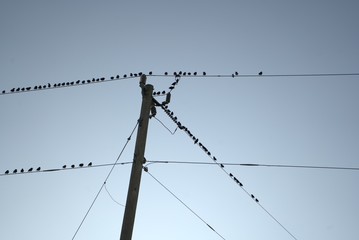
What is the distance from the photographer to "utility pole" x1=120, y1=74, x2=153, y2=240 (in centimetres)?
642

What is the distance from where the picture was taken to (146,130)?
24.6 ft

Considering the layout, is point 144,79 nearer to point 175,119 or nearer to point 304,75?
point 175,119

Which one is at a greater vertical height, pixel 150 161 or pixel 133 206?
pixel 150 161

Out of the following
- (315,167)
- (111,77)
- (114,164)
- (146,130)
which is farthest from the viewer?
(111,77)

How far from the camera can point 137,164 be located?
23.0 ft

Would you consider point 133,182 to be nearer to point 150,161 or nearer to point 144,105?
point 150,161

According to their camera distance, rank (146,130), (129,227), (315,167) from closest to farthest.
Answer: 1. (129,227)
2. (146,130)
3. (315,167)

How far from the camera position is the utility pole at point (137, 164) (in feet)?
21.1

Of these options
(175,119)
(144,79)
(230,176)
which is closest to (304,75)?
(230,176)

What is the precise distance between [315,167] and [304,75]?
325cm

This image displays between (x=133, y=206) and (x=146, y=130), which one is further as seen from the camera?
(x=146, y=130)

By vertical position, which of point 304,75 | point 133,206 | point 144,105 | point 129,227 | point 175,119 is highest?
point 304,75

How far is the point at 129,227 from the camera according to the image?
639cm

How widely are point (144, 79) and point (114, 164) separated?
251 cm
